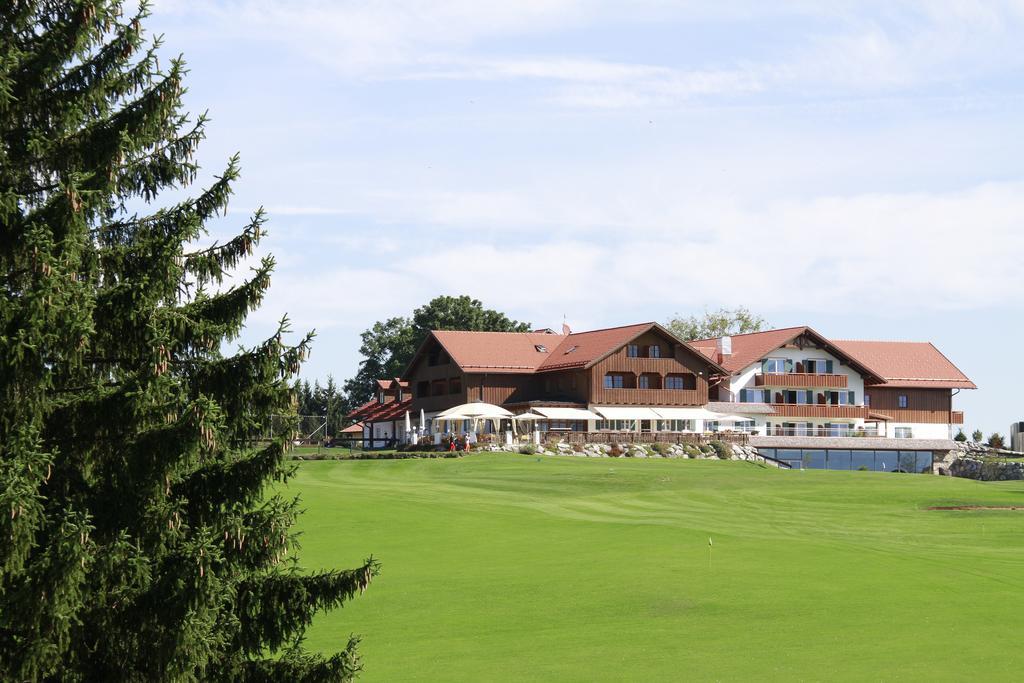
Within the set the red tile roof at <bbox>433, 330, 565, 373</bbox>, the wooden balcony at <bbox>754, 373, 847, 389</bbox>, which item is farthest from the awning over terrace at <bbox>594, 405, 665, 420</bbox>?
the wooden balcony at <bbox>754, 373, 847, 389</bbox>

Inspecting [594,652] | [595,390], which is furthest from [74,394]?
[595,390]

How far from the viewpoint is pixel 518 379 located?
86.3 m

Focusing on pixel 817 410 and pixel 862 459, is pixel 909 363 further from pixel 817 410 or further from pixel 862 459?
pixel 862 459

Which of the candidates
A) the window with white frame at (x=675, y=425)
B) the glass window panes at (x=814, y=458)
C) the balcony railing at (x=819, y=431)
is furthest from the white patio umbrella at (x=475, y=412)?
the balcony railing at (x=819, y=431)

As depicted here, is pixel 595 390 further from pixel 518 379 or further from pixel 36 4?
pixel 36 4

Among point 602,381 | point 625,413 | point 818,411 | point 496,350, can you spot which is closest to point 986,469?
point 818,411

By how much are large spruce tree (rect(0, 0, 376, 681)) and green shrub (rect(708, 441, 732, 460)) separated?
57294 mm

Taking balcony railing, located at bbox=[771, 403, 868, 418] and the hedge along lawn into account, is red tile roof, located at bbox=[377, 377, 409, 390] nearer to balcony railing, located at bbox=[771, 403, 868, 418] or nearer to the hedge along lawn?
balcony railing, located at bbox=[771, 403, 868, 418]

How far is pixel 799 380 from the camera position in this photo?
90.4m

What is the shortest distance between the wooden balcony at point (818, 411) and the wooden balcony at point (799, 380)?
149 centimetres

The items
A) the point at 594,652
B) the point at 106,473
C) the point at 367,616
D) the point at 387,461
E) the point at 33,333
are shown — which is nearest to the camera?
the point at 33,333

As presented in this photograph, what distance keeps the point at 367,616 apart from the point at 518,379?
62712 millimetres

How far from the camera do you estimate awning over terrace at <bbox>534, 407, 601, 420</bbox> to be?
78750mm

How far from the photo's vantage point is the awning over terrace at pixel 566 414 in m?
78.8
